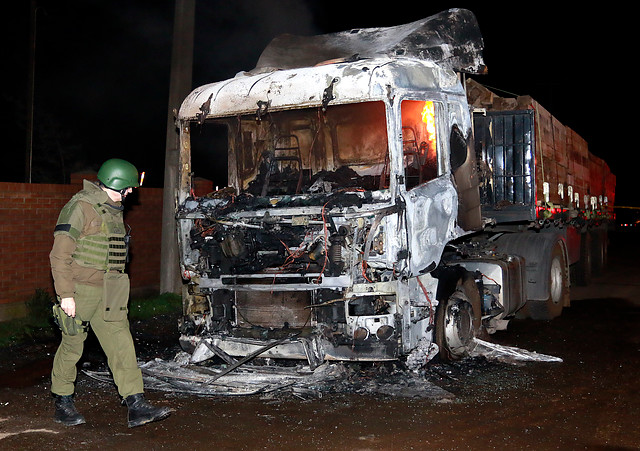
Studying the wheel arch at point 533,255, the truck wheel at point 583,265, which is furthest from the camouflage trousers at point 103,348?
the truck wheel at point 583,265

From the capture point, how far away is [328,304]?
6219 mm

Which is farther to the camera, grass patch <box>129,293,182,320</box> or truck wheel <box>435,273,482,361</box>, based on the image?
grass patch <box>129,293,182,320</box>

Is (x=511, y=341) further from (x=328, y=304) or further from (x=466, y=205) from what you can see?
(x=328, y=304)

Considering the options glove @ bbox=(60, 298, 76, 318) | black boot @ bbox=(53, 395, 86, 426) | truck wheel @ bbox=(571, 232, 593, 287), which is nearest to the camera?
glove @ bbox=(60, 298, 76, 318)

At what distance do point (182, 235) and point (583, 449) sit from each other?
12.9 feet

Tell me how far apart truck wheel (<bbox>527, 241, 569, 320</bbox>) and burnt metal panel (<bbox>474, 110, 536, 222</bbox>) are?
1.22 meters

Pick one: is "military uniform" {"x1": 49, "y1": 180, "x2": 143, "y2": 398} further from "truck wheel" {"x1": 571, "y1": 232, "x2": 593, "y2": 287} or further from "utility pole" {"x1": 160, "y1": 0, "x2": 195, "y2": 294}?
"truck wheel" {"x1": 571, "y1": 232, "x2": 593, "y2": 287}

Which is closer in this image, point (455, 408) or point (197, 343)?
point (455, 408)

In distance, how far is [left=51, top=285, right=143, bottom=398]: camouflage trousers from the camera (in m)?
5.27

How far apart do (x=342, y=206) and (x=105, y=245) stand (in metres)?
1.96

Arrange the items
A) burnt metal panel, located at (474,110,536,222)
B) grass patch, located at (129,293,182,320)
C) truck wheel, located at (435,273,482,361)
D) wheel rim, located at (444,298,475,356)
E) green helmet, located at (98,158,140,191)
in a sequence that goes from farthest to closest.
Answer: grass patch, located at (129,293,182,320) < burnt metal panel, located at (474,110,536,222) < wheel rim, located at (444,298,475,356) < truck wheel, located at (435,273,482,361) < green helmet, located at (98,158,140,191)

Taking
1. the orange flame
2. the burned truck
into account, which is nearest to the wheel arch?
the burned truck

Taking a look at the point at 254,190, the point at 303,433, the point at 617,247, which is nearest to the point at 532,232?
the point at 254,190

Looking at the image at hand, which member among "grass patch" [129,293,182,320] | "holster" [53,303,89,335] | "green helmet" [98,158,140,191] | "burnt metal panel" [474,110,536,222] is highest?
"burnt metal panel" [474,110,536,222]
